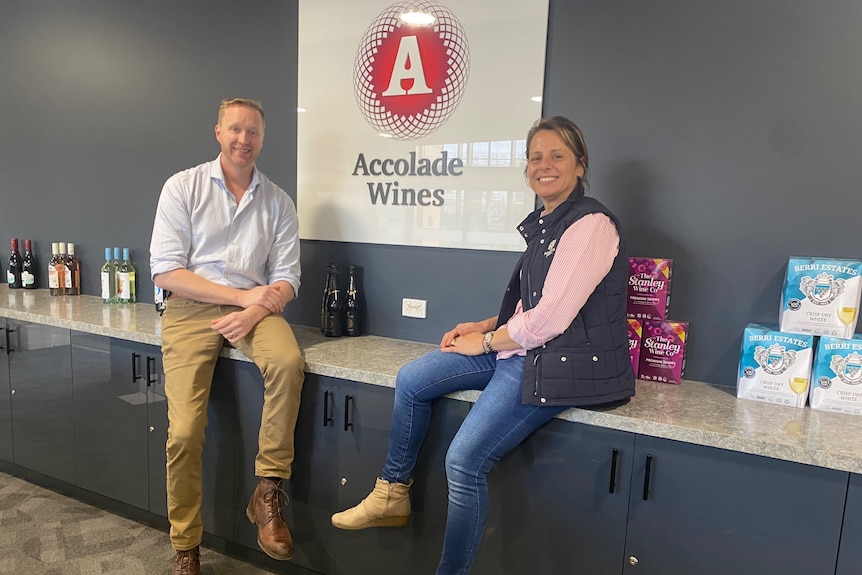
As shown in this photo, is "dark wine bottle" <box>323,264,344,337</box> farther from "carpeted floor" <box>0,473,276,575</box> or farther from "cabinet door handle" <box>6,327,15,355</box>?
"cabinet door handle" <box>6,327,15,355</box>

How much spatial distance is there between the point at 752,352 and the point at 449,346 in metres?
0.95

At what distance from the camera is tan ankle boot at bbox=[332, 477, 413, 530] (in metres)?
1.81

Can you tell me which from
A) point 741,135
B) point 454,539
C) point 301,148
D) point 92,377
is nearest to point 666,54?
point 741,135

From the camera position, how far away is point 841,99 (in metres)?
1.77

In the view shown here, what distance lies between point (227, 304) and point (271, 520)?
2.60 feet

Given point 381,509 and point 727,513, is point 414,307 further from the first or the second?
point 727,513

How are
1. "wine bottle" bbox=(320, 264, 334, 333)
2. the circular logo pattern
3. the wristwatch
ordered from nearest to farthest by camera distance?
the wristwatch → the circular logo pattern → "wine bottle" bbox=(320, 264, 334, 333)

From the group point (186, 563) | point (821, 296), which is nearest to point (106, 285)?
point (186, 563)

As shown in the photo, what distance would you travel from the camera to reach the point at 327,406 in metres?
2.01

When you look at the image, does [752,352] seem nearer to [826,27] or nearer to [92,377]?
[826,27]

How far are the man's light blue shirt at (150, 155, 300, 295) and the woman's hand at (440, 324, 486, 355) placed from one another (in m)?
0.78

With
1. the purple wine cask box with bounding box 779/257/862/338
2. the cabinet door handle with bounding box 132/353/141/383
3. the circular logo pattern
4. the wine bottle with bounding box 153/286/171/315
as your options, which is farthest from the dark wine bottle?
the purple wine cask box with bounding box 779/257/862/338

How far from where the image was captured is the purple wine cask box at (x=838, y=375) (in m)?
1.67

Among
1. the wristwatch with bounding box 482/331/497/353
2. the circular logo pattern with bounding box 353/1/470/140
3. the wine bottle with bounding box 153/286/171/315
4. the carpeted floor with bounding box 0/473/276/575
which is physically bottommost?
the carpeted floor with bounding box 0/473/276/575
